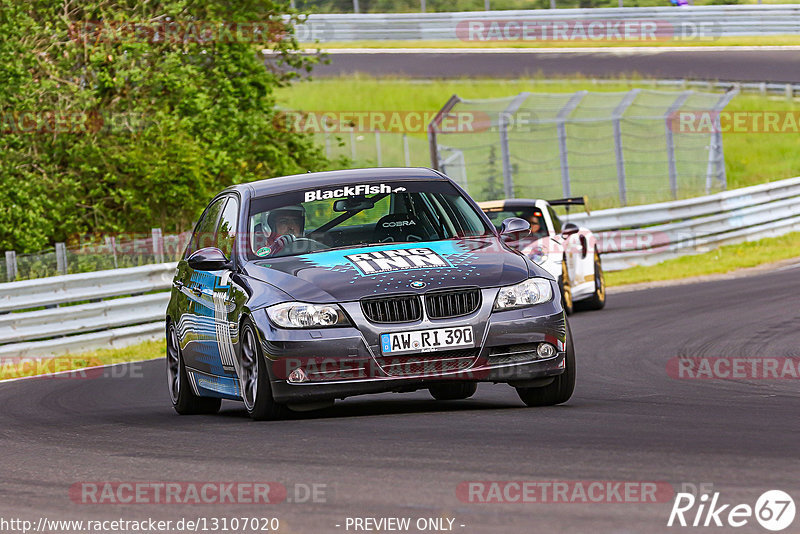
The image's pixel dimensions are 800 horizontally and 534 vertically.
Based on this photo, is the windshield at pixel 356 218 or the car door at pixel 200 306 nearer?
the windshield at pixel 356 218

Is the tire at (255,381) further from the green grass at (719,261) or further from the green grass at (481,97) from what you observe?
the green grass at (481,97)

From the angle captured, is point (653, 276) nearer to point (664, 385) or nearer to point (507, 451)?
point (664, 385)

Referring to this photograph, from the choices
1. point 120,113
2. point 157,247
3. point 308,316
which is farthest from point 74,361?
point 308,316

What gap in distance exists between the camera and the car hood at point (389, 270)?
838 cm

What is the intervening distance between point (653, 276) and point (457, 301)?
16082mm

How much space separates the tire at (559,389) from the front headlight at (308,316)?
139cm

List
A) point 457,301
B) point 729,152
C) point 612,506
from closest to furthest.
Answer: point 612,506 → point 457,301 → point 729,152

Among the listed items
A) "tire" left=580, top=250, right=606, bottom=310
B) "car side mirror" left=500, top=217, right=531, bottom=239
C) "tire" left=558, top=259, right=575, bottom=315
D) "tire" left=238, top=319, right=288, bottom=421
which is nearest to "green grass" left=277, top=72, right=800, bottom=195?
"tire" left=580, top=250, right=606, bottom=310

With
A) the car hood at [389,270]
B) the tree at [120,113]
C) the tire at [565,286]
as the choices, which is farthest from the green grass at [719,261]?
the car hood at [389,270]

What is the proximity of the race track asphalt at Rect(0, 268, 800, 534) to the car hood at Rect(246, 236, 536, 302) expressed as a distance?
2.45 ft

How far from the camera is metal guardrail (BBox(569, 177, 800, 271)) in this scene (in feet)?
83.1

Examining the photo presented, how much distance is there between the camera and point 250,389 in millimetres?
8898

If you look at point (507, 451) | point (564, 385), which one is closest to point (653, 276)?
point (564, 385)

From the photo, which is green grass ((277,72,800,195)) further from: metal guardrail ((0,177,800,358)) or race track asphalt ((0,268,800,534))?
race track asphalt ((0,268,800,534))
